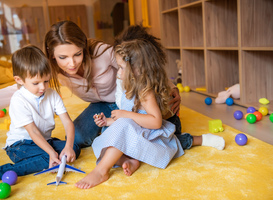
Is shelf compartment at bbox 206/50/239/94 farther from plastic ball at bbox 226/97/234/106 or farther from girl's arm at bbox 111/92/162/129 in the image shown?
girl's arm at bbox 111/92/162/129

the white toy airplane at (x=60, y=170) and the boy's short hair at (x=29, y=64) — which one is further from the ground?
the boy's short hair at (x=29, y=64)

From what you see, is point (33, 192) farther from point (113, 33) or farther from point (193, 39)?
point (113, 33)

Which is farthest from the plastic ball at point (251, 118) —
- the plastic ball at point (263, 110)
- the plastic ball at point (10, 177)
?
the plastic ball at point (10, 177)

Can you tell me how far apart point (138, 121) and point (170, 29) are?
2.61m

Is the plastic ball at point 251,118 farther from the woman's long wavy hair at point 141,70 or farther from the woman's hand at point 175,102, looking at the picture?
the woman's long wavy hair at point 141,70

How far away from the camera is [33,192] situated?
1.25 m

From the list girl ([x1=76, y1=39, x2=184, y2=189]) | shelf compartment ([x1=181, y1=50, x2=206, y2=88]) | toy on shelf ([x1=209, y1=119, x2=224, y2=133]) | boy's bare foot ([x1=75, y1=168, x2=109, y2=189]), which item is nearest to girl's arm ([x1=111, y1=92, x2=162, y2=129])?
girl ([x1=76, y1=39, x2=184, y2=189])

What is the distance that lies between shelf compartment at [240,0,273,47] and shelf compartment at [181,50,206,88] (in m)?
1.11

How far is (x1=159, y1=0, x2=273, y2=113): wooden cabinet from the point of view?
7.25ft

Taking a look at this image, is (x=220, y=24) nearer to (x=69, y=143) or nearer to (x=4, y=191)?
(x=69, y=143)

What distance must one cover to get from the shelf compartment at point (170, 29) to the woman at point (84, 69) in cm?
201

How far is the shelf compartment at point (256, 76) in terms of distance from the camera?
7.41ft

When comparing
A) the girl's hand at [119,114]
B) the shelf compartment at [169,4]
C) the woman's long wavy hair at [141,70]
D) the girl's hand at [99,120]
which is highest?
the shelf compartment at [169,4]

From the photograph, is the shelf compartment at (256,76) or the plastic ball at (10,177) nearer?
the plastic ball at (10,177)
